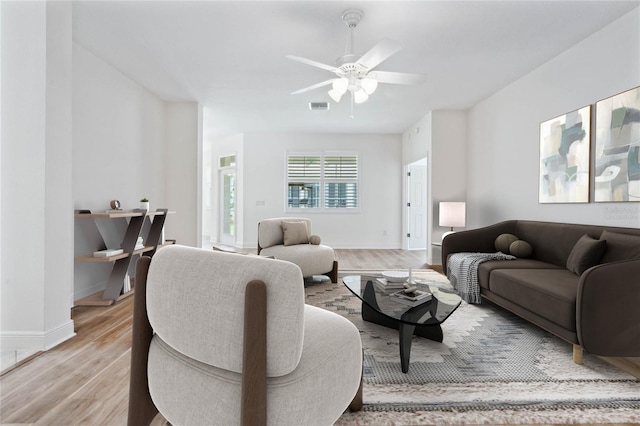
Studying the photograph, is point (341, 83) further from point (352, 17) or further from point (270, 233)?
point (270, 233)

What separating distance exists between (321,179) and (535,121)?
14.1 feet

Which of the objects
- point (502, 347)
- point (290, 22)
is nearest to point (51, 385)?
point (502, 347)

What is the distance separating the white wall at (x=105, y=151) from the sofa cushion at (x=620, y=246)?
3981mm

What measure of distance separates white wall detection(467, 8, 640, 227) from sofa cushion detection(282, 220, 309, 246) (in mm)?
2681

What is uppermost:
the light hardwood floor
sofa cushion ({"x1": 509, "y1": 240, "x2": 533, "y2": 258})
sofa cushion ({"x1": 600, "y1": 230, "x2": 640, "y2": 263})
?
sofa cushion ({"x1": 600, "y1": 230, "x2": 640, "y2": 263})

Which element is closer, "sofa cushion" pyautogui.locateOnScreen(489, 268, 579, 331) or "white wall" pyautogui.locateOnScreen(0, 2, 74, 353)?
"sofa cushion" pyautogui.locateOnScreen(489, 268, 579, 331)

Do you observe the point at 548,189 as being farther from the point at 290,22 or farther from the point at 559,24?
the point at 290,22

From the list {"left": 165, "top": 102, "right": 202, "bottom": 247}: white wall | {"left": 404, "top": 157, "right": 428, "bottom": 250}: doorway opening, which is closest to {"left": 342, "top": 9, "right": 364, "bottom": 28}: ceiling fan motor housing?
{"left": 165, "top": 102, "right": 202, "bottom": 247}: white wall

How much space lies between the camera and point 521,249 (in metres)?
3.33

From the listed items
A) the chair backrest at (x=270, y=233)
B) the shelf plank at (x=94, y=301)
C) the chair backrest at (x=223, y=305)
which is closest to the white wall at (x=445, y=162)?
the chair backrest at (x=270, y=233)

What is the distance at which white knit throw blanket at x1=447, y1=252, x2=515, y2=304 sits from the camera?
3154mm

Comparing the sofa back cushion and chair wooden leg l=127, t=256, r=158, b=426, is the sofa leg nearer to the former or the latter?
the sofa back cushion

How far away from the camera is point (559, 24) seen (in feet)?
9.09

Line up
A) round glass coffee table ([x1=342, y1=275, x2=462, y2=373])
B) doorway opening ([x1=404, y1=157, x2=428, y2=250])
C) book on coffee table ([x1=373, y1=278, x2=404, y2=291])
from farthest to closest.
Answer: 1. doorway opening ([x1=404, y1=157, x2=428, y2=250])
2. book on coffee table ([x1=373, y1=278, x2=404, y2=291])
3. round glass coffee table ([x1=342, y1=275, x2=462, y2=373])
